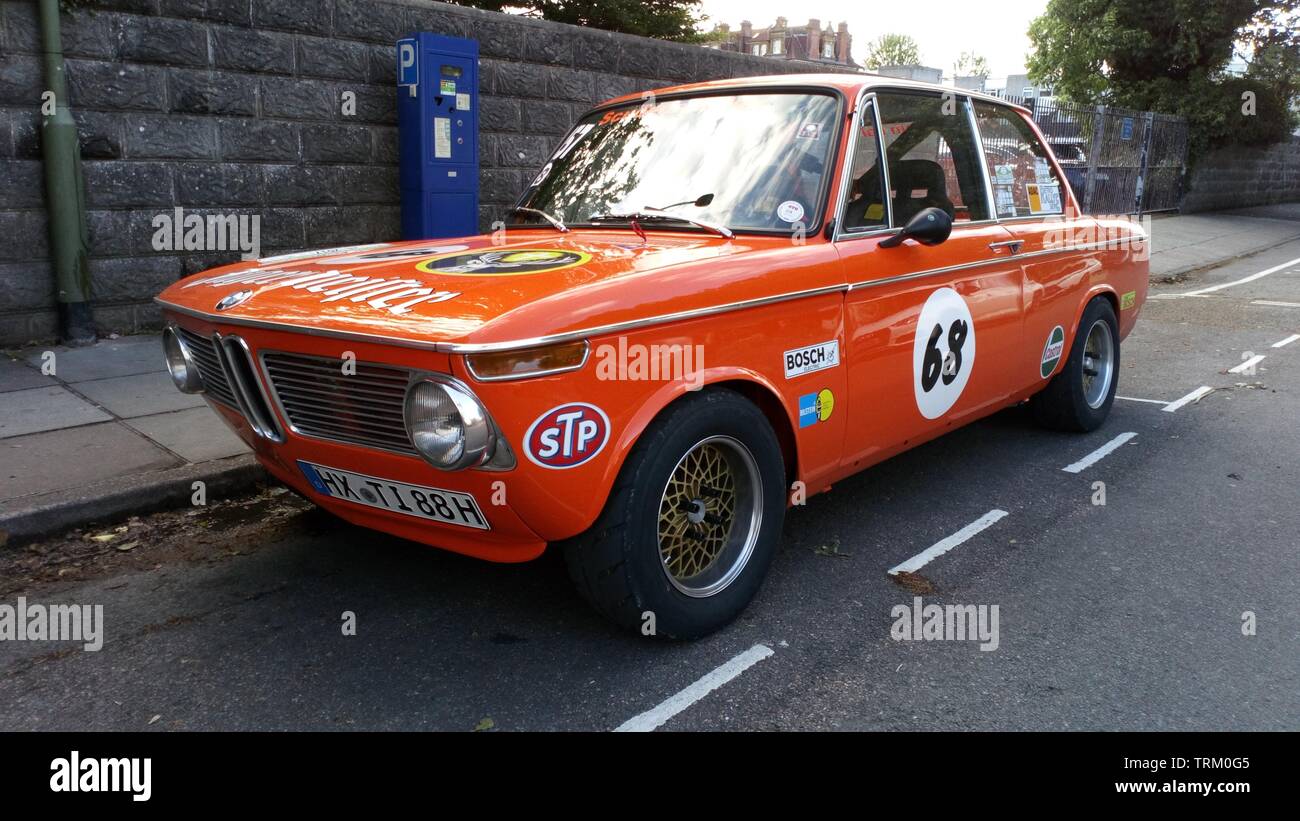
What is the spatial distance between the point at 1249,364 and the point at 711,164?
608cm

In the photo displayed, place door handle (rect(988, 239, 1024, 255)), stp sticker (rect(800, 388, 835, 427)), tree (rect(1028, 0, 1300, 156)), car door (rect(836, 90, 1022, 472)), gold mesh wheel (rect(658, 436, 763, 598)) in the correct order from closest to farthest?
gold mesh wheel (rect(658, 436, 763, 598)), stp sticker (rect(800, 388, 835, 427)), car door (rect(836, 90, 1022, 472)), door handle (rect(988, 239, 1024, 255)), tree (rect(1028, 0, 1300, 156))

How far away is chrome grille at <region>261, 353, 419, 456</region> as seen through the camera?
2.83 metres

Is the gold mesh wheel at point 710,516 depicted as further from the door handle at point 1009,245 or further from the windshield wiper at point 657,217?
the door handle at point 1009,245

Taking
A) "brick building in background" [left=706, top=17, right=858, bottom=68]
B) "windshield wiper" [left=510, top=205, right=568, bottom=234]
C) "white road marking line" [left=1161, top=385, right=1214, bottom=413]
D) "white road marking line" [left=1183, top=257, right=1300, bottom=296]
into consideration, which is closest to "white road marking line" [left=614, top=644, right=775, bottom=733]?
"windshield wiper" [left=510, top=205, right=568, bottom=234]

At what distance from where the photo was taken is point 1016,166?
16.9 ft

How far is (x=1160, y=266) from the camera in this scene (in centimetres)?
1495

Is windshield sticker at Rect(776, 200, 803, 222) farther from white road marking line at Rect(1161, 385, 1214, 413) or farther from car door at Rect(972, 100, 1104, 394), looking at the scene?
white road marking line at Rect(1161, 385, 1214, 413)

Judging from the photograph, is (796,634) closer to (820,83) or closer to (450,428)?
(450,428)

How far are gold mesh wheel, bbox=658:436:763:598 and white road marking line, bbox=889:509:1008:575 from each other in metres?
0.82

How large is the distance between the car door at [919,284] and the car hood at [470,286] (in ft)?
1.56

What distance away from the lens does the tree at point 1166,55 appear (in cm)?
2145

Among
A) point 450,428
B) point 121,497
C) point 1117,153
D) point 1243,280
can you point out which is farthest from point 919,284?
point 1117,153
